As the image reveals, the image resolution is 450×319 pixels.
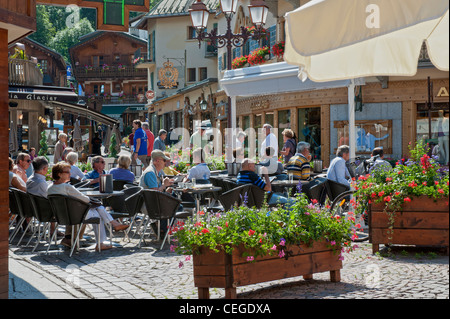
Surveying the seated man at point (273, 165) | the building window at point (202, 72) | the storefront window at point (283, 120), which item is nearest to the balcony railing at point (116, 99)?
the building window at point (202, 72)

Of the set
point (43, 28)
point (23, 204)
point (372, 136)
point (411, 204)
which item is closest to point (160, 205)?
point (23, 204)

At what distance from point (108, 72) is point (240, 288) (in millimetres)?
74214

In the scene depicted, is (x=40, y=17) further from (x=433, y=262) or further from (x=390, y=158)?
(x=433, y=262)

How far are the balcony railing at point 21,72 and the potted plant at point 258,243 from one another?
2531cm

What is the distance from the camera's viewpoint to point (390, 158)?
21.7 metres

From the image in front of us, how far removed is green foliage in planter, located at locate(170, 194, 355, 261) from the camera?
620 cm

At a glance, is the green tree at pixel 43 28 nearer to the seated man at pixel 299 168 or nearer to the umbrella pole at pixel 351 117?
the seated man at pixel 299 168

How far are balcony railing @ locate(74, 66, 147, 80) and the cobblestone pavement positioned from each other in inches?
2764

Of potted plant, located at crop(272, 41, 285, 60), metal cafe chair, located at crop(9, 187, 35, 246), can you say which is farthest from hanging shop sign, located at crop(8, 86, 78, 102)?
metal cafe chair, located at crop(9, 187, 35, 246)

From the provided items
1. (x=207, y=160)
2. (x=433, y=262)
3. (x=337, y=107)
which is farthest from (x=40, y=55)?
(x=433, y=262)

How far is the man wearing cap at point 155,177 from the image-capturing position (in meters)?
10.9

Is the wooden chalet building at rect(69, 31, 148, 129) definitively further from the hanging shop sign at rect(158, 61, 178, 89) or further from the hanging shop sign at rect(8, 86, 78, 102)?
the hanging shop sign at rect(8, 86, 78, 102)

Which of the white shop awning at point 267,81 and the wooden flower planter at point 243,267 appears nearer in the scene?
the wooden flower planter at point 243,267
